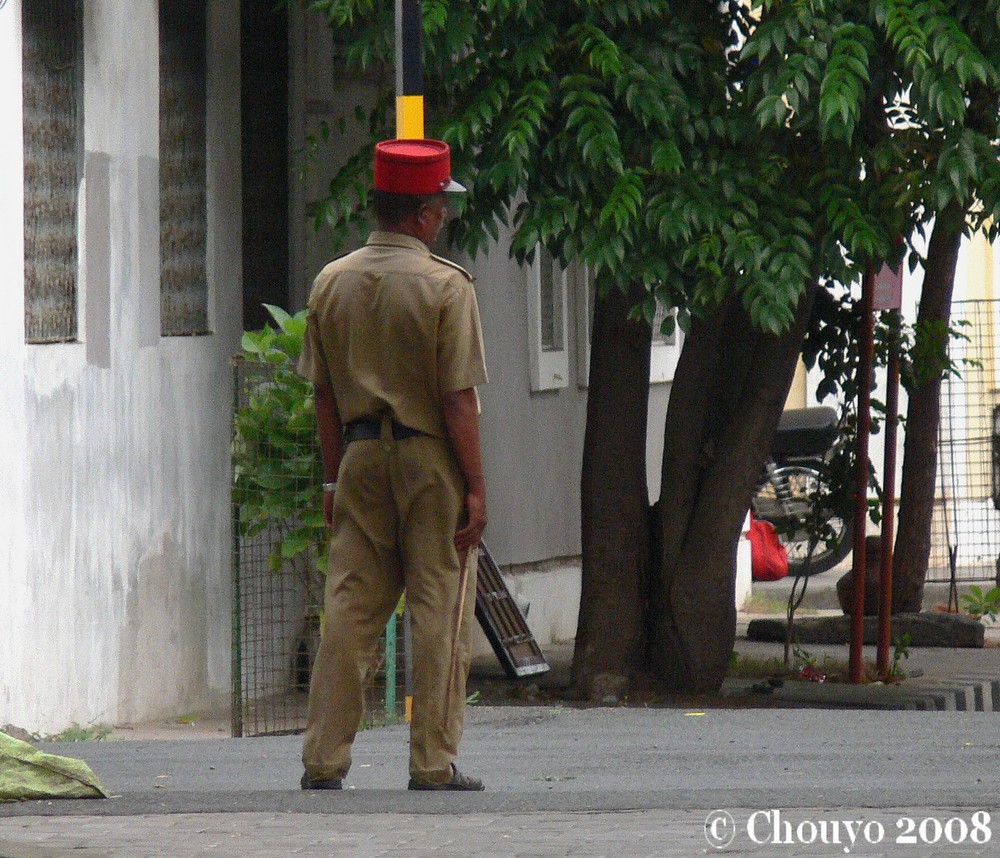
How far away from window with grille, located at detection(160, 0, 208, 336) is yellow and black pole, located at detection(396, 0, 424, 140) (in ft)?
8.93

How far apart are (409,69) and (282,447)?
1.79m

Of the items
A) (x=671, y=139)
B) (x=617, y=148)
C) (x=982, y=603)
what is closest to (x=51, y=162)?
(x=617, y=148)

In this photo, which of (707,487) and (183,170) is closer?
(183,170)

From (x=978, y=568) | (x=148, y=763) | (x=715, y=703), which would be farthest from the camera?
(x=978, y=568)

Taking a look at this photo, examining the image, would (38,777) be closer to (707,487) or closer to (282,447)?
(282,447)

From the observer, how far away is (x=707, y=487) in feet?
40.0

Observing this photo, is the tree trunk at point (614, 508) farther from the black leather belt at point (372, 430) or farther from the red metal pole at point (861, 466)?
the black leather belt at point (372, 430)

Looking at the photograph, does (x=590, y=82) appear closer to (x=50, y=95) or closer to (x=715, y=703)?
(x=50, y=95)

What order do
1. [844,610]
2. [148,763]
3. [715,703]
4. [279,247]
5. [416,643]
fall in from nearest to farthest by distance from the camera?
[416,643] → [148,763] → [715,703] → [279,247] → [844,610]

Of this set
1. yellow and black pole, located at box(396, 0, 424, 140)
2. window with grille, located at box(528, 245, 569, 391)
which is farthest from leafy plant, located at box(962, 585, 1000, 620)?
yellow and black pole, located at box(396, 0, 424, 140)

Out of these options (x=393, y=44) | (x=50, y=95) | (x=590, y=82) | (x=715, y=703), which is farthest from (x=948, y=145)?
(x=50, y=95)

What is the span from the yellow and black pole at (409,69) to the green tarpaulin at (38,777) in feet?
11.3

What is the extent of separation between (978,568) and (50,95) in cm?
973

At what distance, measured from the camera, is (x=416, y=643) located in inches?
259
